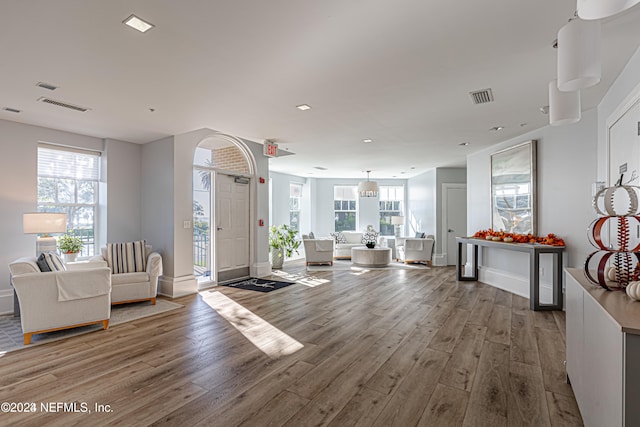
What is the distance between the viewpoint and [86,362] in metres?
2.80

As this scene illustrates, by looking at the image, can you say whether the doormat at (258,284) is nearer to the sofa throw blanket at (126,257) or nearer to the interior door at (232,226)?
the interior door at (232,226)

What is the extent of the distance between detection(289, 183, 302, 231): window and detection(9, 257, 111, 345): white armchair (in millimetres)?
6643

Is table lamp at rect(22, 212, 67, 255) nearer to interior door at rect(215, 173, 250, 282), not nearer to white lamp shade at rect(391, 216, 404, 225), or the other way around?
interior door at rect(215, 173, 250, 282)

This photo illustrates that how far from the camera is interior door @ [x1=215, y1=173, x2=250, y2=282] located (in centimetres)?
575

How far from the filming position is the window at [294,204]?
33.3 feet

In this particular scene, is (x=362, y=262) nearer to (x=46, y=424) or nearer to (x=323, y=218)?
(x=323, y=218)

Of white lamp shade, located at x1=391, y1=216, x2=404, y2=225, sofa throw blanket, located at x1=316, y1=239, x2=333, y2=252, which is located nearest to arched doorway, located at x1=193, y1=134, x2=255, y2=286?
sofa throw blanket, located at x1=316, y1=239, x2=333, y2=252

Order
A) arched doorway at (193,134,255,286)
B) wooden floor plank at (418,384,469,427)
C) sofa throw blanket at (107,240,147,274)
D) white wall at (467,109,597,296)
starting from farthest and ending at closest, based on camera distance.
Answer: arched doorway at (193,134,255,286)
sofa throw blanket at (107,240,147,274)
white wall at (467,109,597,296)
wooden floor plank at (418,384,469,427)

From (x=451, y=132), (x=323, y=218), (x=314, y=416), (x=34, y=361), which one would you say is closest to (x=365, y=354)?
(x=314, y=416)

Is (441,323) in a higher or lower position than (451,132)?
lower

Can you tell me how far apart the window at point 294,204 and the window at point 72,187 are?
5538mm

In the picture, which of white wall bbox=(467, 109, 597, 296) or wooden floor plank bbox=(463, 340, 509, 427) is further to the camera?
white wall bbox=(467, 109, 597, 296)

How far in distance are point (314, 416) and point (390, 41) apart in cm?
268

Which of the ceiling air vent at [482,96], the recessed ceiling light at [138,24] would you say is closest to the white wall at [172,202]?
the recessed ceiling light at [138,24]
